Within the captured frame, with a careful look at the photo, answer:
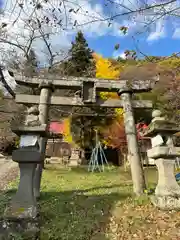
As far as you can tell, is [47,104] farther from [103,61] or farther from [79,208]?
[103,61]

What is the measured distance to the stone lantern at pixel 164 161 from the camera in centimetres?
502

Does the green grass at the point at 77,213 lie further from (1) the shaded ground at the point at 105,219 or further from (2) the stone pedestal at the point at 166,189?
(2) the stone pedestal at the point at 166,189

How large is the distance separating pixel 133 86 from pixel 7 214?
18.3ft

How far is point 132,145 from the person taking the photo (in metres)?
6.75

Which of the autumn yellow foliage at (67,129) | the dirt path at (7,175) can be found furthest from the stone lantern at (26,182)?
the autumn yellow foliage at (67,129)

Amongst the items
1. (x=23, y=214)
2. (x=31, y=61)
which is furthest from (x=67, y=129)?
(x=23, y=214)

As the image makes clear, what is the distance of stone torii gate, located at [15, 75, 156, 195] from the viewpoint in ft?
22.8

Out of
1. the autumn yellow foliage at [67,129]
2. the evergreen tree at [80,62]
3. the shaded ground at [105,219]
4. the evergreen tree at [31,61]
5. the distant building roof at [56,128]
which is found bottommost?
the shaded ground at [105,219]

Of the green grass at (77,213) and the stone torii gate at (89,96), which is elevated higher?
the stone torii gate at (89,96)

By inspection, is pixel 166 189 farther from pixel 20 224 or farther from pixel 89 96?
pixel 89 96

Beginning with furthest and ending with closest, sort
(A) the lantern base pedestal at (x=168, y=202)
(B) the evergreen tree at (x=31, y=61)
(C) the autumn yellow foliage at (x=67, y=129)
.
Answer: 1. (C) the autumn yellow foliage at (x=67, y=129)
2. (B) the evergreen tree at (x=31, y=61)
3. (A) the lantern base pedestal at (x=168, y=202)

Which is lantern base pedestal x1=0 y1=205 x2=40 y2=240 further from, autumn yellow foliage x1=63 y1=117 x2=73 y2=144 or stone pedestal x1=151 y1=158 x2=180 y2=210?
autumn yellow foliage x1=63 y1=117 x2=73 y2=144

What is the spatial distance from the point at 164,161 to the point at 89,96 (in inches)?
132

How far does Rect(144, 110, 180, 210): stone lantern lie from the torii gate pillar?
88 cm
